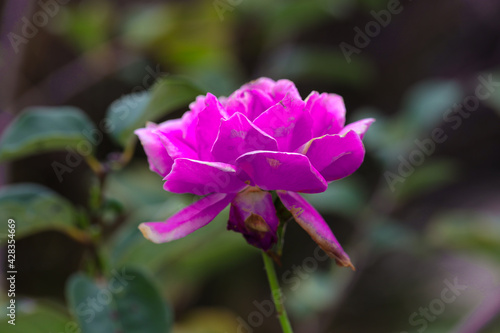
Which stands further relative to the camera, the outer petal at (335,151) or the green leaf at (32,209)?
the green leaf at (32,209)

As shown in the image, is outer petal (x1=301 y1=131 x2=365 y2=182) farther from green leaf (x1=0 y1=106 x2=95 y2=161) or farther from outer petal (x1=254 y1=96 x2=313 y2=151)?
green leaf (x1=0 y1=106 x2=95 y2=161)

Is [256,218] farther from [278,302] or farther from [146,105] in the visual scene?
[146,105]

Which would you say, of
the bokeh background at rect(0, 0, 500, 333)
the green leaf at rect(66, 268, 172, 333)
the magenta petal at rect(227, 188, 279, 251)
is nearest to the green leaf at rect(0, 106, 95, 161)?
the bokeh background at rect(0, 0, 500, 333)

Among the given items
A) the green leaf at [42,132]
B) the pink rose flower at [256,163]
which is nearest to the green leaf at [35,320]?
the green leaf at [42,132]

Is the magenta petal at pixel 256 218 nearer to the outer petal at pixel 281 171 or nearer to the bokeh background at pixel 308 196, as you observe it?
the outer petal at pixel 281 171

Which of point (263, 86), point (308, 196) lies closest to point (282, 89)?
point (263, 86)
